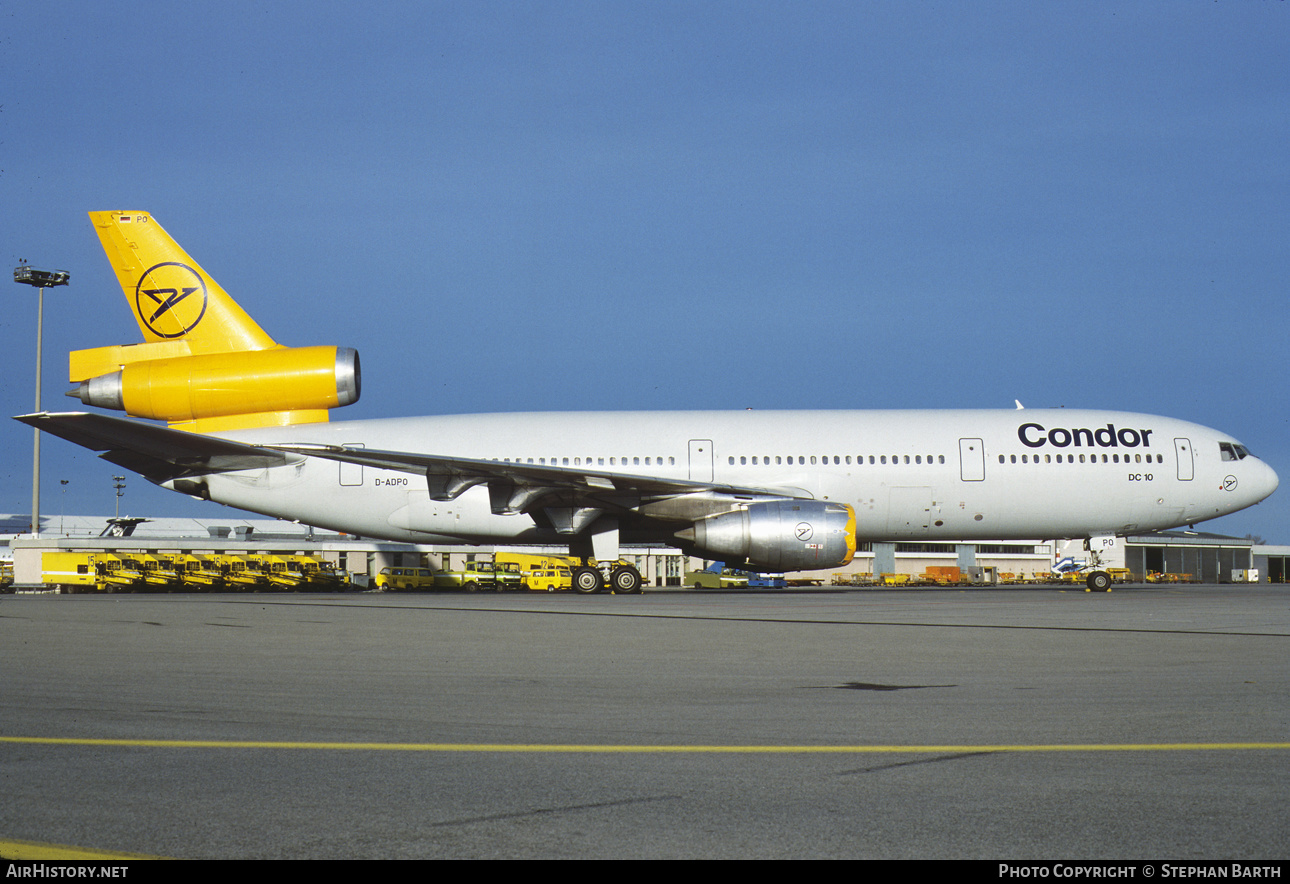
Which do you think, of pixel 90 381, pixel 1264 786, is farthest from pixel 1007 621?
pixel 90 381

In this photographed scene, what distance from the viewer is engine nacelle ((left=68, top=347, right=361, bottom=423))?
23219 millimetres

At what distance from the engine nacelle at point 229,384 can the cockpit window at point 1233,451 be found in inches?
766

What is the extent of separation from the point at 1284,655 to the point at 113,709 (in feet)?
33.1

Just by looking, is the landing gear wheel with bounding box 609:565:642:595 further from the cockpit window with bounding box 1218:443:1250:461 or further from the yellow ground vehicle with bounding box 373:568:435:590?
the cockpit window with bounding box 1218:443:1250:461

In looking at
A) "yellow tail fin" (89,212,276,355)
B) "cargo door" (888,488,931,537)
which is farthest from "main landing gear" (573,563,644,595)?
"yellow tail fin" (89,212,276,355)

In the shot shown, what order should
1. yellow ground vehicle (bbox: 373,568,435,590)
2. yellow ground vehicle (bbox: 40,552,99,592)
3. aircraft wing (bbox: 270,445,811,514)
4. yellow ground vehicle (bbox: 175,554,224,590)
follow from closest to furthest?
aircraft wing (bbox: 270,445,811,514), yellow ground vehicle (bbox: 40,552,99,592), yellow ground vehicle (bbox: 175,554,224,590), yellow ground vehicle (bbox: 373,568,435,590)

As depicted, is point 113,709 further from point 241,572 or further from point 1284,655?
point 241,572

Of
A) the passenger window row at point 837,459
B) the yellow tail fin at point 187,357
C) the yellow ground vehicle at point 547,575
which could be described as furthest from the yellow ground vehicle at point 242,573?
the passenger window row at point 837,459

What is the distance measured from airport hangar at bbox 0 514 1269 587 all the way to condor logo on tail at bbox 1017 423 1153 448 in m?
17.8

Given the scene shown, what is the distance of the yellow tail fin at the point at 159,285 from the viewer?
2386cm

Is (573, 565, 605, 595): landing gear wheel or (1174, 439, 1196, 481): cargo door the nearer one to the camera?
(573, 565, 605, 595): landing gear wheel

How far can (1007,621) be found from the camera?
1495 cm

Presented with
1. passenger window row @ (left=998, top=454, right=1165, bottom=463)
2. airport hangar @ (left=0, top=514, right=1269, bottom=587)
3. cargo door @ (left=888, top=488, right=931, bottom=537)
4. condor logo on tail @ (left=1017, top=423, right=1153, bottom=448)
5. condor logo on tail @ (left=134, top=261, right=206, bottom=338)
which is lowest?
airport hangar @ (left=0, top=514, right=1269, bottom=587)

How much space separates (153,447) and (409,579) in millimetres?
12299
